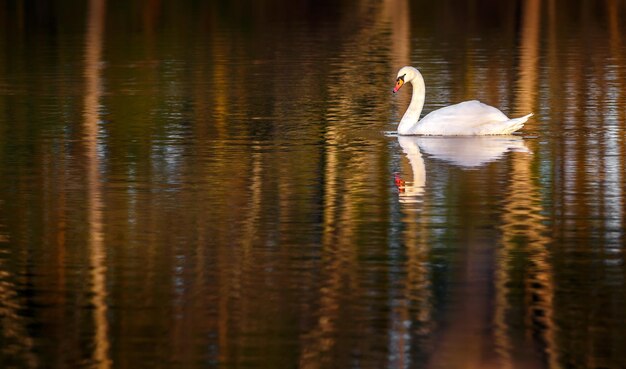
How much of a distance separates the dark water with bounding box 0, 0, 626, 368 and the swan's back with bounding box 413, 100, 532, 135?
19cm

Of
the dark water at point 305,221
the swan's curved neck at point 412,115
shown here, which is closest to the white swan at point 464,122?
the swan's curved neck at point 412,115

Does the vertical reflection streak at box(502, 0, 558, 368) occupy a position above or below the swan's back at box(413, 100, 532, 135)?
below

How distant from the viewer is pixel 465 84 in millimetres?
28656

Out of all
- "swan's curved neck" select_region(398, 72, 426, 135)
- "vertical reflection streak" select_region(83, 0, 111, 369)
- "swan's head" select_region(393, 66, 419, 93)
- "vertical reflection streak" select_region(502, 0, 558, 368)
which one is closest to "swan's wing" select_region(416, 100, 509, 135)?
"swan's curved neck" select_region(398, 72, 426, 135)

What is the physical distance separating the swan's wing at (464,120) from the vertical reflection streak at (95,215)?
3.84m

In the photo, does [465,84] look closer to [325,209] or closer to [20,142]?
[20,142]

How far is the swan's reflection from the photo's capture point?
18513mm

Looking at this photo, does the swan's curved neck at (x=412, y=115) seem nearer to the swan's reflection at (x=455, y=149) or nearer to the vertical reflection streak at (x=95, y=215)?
the swan's reflection at (x=455, y=149)

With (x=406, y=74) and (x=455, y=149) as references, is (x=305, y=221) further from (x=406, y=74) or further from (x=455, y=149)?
(x=406, y=74)

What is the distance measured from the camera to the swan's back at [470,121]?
70.1ft

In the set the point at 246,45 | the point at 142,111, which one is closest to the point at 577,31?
the point at 246,45

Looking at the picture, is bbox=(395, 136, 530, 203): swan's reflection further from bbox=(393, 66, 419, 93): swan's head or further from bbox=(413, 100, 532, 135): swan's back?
bbox=(393, 66, 419, 93): swan's head

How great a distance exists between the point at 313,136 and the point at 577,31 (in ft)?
72.9

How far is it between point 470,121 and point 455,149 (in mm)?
1023
